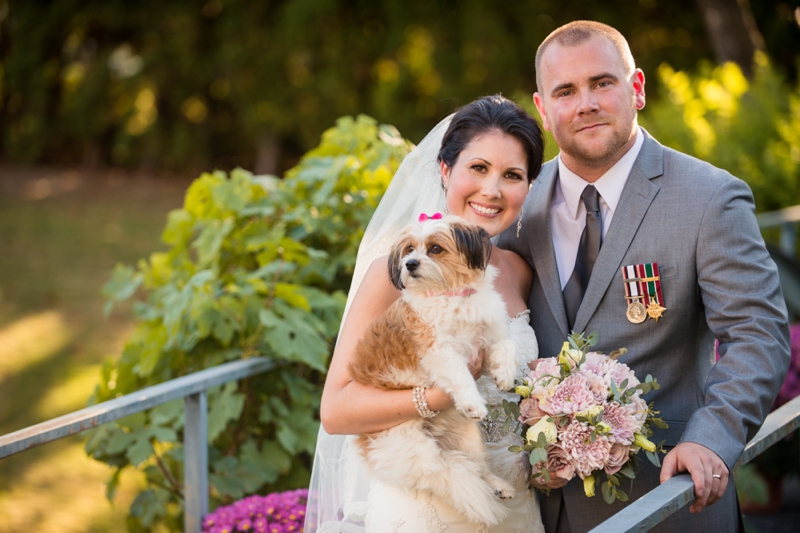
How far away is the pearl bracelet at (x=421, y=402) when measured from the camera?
2.32m

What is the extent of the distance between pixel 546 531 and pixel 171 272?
7.88 ft

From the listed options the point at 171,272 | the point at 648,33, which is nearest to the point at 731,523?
the point at 171,272

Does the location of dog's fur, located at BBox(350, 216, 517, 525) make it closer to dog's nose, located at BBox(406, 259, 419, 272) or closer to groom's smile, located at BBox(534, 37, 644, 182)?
dog's nose, located at BBox(406, 259, 419, 272)

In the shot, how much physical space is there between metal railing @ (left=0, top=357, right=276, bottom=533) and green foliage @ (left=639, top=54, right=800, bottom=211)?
20.6 ft

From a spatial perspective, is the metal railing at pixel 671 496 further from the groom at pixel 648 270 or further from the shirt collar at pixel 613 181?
the shirt collar at pixel 613 181

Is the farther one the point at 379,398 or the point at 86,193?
the point at 86,193

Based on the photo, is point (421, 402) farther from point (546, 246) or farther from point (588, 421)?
point (546, 246)

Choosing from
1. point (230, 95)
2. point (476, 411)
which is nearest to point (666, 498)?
point (476, 411)

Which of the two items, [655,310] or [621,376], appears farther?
[655,310]

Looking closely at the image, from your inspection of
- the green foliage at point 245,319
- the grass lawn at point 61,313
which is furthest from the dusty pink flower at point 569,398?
the grass lawn at point 61,313

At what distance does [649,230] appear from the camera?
2469 millimetres

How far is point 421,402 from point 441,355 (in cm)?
16

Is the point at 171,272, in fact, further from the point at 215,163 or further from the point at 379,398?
the point at 215,163

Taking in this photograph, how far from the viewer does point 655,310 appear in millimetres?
2408
